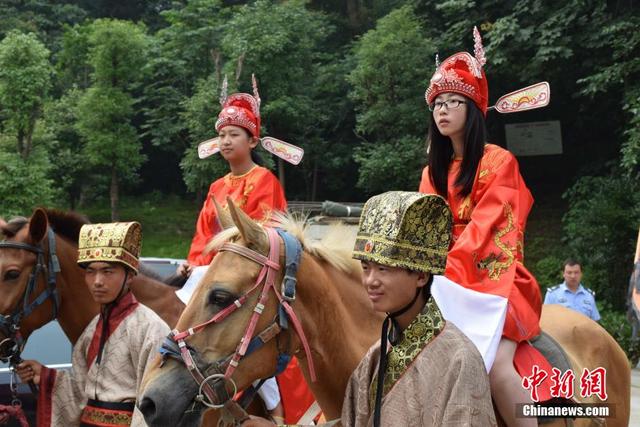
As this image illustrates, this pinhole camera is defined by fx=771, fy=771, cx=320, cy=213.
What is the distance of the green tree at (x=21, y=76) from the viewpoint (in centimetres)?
1914

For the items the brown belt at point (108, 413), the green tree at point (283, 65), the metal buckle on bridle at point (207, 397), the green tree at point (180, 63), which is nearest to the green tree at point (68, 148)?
the green tree at point (180, 63)

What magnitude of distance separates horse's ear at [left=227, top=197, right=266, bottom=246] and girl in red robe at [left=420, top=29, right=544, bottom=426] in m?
0.90

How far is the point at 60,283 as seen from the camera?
4.46m

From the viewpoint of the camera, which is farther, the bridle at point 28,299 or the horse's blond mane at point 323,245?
the bridle at point 28,299

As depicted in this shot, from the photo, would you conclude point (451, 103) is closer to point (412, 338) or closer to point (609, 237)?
point (412, 338)

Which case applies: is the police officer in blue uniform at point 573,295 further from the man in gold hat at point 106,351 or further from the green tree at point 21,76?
the green tree at point 21,76

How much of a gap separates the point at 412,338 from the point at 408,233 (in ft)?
1.10

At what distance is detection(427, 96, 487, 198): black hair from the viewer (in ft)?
11.7

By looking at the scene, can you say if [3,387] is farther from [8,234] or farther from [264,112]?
[264,112]

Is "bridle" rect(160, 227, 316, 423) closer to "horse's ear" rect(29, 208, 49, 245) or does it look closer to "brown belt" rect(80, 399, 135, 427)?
"brown belt" rect(80, 399, 135, 427)

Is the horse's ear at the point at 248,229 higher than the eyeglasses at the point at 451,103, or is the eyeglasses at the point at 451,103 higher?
the eyeglasses at the point at 451,103

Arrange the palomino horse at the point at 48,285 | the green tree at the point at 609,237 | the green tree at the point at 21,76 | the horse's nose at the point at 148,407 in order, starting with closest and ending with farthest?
the horse's nose at the point at 148,407 → the palomino horse at the point at 48,285 → the green tree at the point at 609,237 → the green tree at the point at 21,76

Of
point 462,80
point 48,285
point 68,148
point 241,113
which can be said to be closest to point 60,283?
point 48,285

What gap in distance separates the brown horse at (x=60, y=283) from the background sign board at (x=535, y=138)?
17458mm
